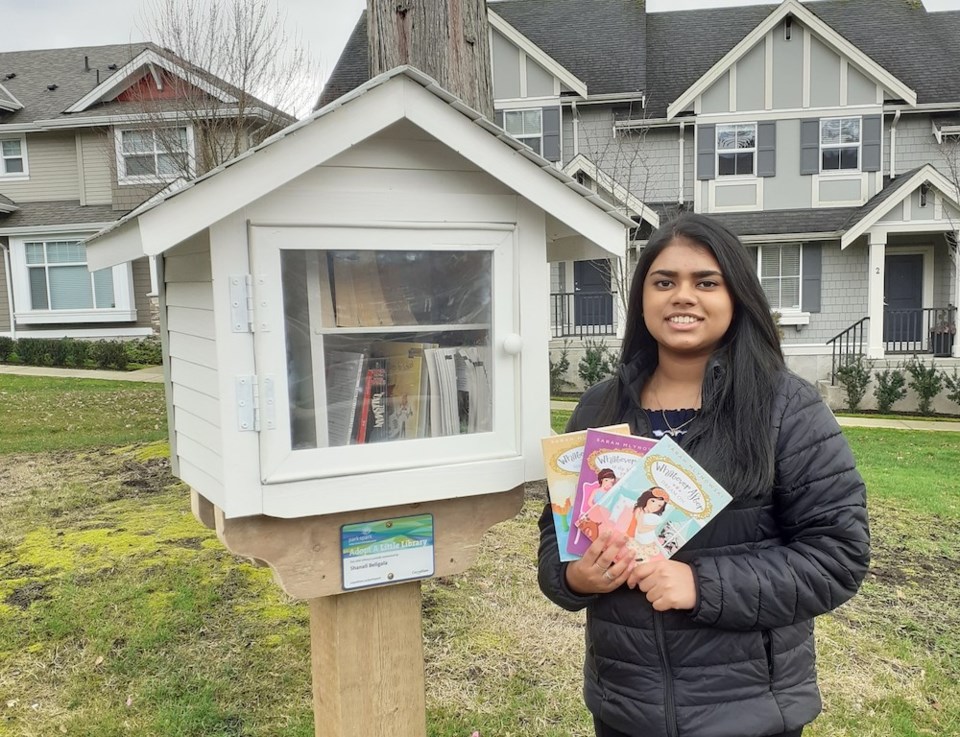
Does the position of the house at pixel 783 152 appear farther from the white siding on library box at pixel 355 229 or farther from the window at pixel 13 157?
the white siding on library box at pixel 355 229

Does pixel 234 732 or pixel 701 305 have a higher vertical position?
pixel 701 305

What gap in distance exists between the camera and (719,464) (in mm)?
1642

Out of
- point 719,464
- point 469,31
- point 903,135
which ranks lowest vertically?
point 719,464

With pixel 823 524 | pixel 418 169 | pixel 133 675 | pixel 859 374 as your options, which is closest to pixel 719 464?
pixel 823 524

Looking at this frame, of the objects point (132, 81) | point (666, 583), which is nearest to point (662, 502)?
point (666, 583)

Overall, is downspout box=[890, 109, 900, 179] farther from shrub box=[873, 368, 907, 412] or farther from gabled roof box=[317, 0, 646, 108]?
shrub box=[873, 368, 907, 412]

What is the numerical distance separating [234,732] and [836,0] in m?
19.4

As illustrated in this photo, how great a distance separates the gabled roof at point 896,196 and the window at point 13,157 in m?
17.4

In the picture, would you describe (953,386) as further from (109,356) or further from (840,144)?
(109,356)

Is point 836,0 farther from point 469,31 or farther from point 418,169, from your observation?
point 418,169

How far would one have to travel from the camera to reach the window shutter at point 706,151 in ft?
48.6

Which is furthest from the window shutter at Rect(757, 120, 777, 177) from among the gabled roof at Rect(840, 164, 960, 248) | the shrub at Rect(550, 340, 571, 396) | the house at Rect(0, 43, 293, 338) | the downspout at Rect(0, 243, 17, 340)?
the downspout at Rect(0, 243, 17, 340)

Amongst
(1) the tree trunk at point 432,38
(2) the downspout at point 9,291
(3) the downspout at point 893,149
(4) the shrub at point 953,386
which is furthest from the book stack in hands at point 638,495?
(2) the downspout at point 9,291

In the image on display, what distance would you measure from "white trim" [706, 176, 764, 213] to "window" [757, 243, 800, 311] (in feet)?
2.83
